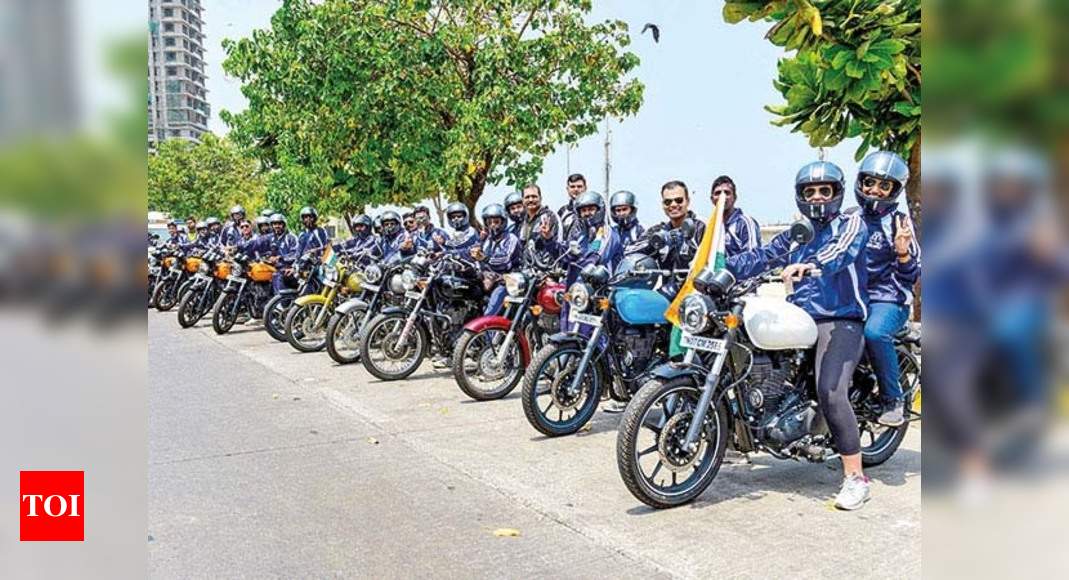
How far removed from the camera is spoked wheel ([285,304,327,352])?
10.0 meters

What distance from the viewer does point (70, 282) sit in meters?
1.03

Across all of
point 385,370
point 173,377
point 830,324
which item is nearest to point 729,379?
point 830,324

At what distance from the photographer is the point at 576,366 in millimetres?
5898

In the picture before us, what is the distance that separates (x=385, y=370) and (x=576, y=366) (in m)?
2.82

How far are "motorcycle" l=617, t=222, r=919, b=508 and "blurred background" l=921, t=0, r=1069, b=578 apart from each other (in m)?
3.39

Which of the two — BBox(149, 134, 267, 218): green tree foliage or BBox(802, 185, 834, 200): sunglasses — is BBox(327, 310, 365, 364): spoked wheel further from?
BBox(149, 134, 267, 218): green tree foliage

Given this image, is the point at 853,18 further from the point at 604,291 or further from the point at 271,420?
the point at 271,420

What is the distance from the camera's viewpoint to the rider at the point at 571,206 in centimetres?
808

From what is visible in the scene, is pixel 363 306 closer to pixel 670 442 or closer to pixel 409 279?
pixel 409 279

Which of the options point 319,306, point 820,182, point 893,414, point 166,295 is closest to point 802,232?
point 820,182

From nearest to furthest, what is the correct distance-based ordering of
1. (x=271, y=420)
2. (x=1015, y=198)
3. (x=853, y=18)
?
1. (x=1015, y=198)
2. (x=853, y=18)
3. (x=271, y=420)

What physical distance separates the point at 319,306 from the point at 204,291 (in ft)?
12.0

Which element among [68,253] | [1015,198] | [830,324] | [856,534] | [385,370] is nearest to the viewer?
[1015,198]

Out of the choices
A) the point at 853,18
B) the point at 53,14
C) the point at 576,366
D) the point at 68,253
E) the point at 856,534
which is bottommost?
the point at 856,534
